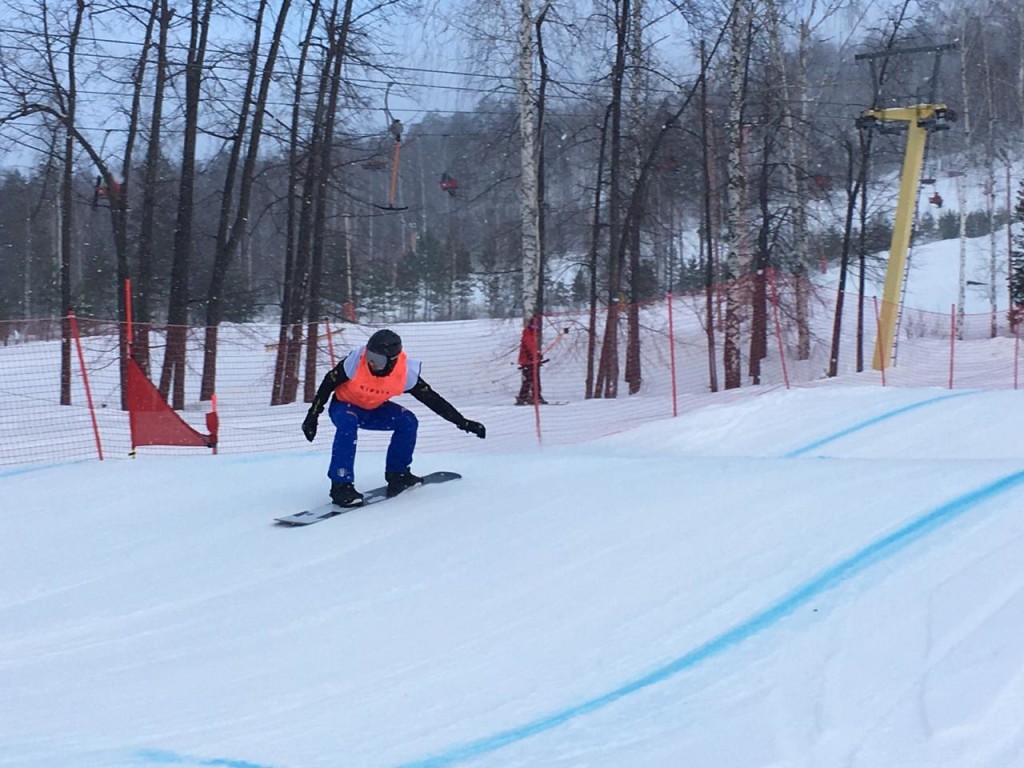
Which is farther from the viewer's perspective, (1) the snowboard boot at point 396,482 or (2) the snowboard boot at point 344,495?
(1) the snowboard boot at point 396,482

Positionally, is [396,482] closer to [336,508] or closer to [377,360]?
[336,508]

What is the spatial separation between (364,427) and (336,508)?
1.96 ft

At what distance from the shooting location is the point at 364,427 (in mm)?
7176

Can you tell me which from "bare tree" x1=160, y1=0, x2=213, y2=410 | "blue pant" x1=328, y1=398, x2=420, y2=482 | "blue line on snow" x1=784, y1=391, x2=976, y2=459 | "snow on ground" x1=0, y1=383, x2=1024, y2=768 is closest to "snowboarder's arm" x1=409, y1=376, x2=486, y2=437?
"blue pant" x1=328, y1=398, x2=420, y2=482

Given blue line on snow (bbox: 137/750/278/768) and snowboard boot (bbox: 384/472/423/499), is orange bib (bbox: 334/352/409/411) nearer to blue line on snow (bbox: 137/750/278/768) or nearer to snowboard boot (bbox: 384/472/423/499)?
snowboard boot (bbox: 384/472/423/499)

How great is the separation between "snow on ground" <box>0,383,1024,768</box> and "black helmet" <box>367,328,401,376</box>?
38.9 inches

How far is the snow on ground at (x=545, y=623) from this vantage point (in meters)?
3.49

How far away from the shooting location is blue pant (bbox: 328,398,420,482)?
6.95m

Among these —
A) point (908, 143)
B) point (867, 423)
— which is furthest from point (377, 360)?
point (908, 143)

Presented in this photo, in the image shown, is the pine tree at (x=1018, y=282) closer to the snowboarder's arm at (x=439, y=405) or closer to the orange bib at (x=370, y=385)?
the snowboarder's arm at (x=439, y=405)

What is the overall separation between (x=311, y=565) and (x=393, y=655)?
1.59 meters

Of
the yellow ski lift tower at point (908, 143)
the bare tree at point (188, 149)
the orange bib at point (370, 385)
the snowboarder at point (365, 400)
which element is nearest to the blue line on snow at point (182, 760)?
the snowboarder at point (365, 400)

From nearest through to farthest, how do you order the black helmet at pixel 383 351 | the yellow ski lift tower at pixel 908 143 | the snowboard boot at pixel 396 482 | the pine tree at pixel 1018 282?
1. the black helmet at pixel 383 351
2. the snowboard boot at pixel 396 482
3. the yellow ski lift tower at pixel 908 143
4. the pine tree at pixel 1018 282

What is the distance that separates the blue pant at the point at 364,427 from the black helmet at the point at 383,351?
0.39 m
